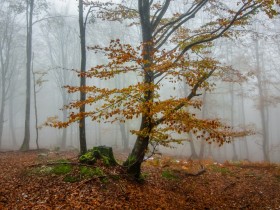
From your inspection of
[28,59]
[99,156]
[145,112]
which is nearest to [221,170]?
[99,156]

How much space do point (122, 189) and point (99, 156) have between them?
6.85ft

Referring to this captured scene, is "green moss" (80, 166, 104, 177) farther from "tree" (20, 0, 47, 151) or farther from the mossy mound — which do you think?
"tree" (20, 0, 47, 151)

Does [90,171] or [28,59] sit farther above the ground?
[28,59]

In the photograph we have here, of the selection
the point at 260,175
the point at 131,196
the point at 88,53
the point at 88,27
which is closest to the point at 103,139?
the point at 88,53

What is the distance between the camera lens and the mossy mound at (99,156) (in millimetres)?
9797

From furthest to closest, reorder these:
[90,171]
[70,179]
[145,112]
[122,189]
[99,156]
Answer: [99,156] → [90,171] → [70,179] → [122,189] → [145,112]

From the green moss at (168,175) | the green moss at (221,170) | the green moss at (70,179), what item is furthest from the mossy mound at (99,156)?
the green moss at (221,170)

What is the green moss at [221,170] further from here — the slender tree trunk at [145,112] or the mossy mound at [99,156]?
the mossy mound at [99,156]

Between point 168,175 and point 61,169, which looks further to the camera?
point 168,175

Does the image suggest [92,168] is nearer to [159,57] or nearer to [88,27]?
[159,57]

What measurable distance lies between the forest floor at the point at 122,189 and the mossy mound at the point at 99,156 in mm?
281

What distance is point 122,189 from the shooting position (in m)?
8.60

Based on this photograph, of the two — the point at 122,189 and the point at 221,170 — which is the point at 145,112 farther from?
the point at 221,170

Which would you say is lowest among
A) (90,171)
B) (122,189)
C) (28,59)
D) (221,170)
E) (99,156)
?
(221,170)
